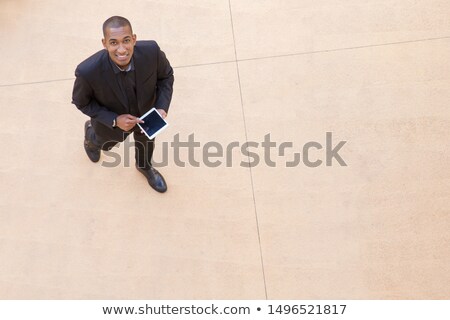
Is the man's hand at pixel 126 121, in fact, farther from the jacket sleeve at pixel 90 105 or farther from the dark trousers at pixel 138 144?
the dark trousers at pixel 138 144

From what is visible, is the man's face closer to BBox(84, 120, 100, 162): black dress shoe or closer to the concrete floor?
BBox(84, 120, 100, 162): black dress shoe

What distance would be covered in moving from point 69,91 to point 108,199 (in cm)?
87

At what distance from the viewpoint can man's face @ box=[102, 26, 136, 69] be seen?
2.03 meters

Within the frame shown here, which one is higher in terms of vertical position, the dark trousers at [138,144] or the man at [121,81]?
the man at [121,81]

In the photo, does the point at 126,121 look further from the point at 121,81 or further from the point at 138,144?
the point at 138,144

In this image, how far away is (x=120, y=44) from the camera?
2061mm

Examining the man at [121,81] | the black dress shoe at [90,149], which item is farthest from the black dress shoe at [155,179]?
the man at [121,81]

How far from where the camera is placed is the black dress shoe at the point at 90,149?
315 cm

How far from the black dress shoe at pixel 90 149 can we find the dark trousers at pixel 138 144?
4 cm

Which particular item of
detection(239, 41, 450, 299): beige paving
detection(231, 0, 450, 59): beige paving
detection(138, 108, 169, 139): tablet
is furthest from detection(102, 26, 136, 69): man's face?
detection(231, 0, 450, 59): beige paving

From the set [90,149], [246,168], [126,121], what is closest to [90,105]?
[126,121]

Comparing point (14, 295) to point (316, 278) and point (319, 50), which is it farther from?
point (319, 50)

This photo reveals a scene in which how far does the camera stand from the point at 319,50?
3.61 metres
